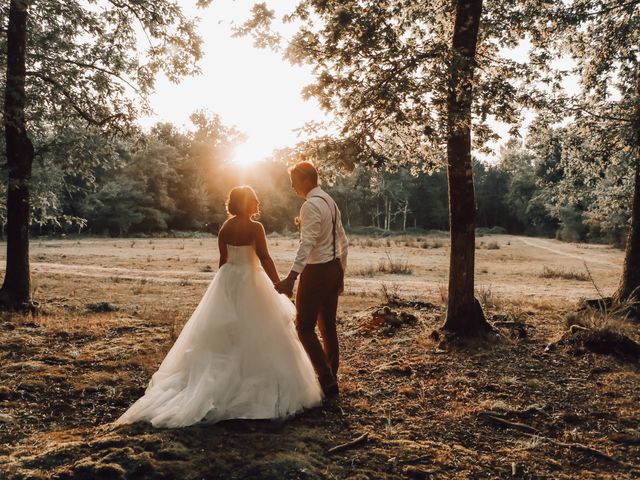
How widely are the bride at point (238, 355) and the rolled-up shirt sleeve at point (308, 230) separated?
49cm

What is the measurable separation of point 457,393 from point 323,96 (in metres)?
4.06

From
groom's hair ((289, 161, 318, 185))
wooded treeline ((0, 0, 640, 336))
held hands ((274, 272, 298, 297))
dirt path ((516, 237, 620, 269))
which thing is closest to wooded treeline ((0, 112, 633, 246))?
dirt path ((516, 237, 620, 269))

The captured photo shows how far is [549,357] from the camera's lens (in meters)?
7.14

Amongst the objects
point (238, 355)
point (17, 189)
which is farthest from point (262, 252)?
point (17, 189)

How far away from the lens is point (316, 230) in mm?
5215

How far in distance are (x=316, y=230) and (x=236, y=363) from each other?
1498mm

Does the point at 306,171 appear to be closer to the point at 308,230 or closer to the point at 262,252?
the point at 308,230

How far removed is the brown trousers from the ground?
0.46 metres

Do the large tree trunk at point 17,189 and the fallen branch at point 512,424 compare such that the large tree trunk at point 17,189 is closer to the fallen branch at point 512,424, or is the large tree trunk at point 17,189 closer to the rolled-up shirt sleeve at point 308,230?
the rolled-up shirt sleeve at point 308,230

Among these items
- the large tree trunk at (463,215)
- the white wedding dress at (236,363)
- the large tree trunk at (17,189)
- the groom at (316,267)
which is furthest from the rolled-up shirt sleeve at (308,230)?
the large tree trunk at (17,189)

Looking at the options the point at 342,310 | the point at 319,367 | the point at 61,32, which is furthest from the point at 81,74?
the point at 319,367

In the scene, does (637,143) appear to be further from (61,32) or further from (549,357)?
(61,32)

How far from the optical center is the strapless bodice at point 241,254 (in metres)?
5.41

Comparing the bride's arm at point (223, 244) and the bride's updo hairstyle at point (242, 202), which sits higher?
the bride's updo hairstyle at point (242, 202)
